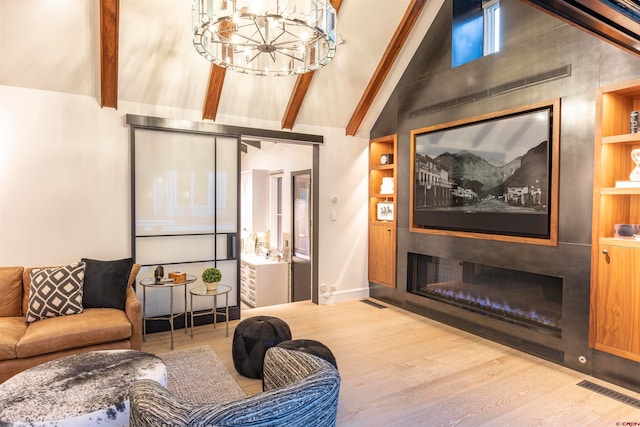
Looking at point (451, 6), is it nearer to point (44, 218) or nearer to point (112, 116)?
point (112, 116)

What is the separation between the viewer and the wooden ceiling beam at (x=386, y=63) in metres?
4.46

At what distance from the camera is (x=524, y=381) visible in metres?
3.21

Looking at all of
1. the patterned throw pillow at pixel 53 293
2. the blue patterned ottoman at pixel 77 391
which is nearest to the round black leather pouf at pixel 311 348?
the blue patterned ottoman at pixel 77 391

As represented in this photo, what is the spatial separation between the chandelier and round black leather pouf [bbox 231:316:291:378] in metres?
2.18

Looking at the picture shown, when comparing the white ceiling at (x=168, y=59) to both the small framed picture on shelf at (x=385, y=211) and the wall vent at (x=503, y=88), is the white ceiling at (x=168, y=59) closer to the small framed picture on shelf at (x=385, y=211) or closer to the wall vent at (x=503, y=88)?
the wall vent at (x=503, y=88)

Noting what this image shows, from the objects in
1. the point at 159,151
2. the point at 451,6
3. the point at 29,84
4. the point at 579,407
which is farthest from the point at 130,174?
the point at 579,407

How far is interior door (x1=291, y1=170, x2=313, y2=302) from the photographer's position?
6.16 metres

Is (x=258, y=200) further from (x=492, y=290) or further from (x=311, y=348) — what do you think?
Result: (x=311, y=348)

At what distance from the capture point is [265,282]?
6289 millimetres

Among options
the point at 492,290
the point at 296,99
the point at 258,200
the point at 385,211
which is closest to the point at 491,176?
the point at 492,290

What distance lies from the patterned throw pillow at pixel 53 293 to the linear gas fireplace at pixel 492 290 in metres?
3.88

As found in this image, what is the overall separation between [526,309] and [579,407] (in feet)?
3.91

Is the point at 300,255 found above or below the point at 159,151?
below

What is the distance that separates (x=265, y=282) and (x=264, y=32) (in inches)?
173
